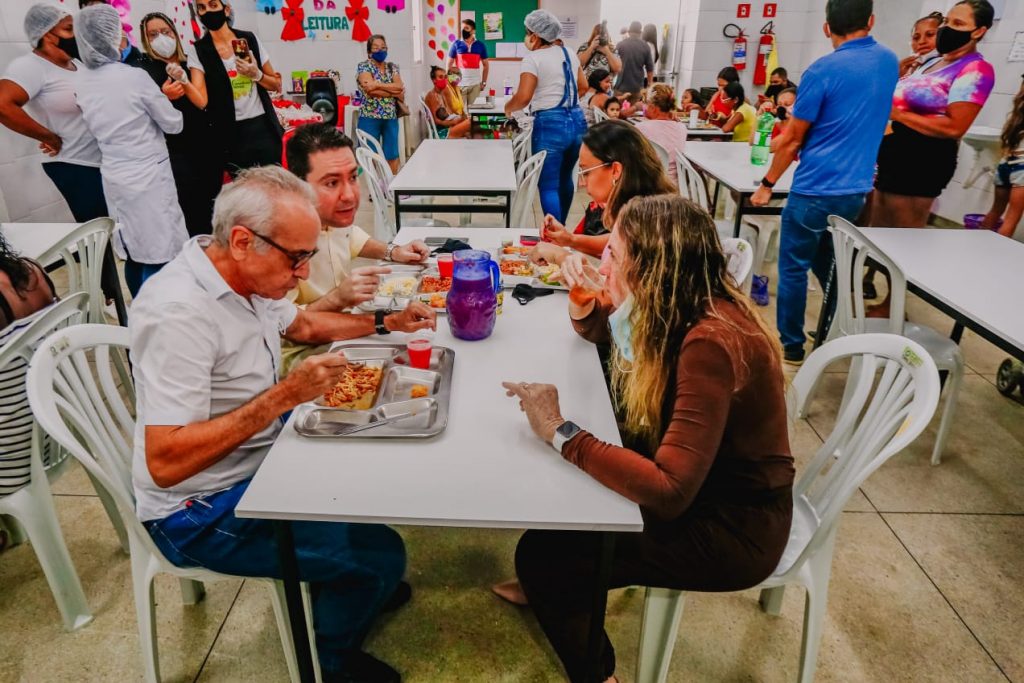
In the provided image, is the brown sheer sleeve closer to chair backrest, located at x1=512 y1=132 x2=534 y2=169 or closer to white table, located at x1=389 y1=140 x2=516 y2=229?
white table, located at x1=389 y1=140 x2=516 y2=229

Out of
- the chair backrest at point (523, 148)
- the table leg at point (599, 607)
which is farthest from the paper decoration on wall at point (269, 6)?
the table leg at point (599, 607)

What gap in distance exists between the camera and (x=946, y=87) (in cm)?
303

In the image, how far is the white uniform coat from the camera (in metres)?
2.85

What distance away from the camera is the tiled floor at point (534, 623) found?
1.68m

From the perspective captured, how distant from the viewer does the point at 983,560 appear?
2.05m

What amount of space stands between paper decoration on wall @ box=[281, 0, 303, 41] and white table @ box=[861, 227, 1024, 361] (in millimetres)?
6183

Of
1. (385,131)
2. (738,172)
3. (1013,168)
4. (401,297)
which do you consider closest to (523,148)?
(738,172)

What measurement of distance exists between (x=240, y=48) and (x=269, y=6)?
12.5 feet

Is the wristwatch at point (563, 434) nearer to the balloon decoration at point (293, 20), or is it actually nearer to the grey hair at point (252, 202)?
the grey hair at point (252, 202)

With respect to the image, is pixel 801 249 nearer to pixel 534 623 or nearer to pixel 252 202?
pixel 534 623

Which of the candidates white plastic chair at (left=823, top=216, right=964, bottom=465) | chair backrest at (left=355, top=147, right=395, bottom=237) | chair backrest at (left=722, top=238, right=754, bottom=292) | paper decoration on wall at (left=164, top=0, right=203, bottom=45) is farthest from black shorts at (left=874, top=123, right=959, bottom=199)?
paper decoration on wall at (left=164, top=0, right=203, bottom=45)

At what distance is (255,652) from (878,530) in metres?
2.02

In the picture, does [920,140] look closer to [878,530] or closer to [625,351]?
[878,530]

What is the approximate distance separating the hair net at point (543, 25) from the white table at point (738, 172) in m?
1.20
